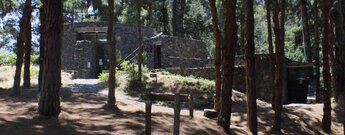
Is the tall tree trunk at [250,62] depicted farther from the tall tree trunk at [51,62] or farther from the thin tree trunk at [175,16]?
the thin tree trunk at [175,16]

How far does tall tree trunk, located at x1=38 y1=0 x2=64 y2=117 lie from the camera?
1009 cm

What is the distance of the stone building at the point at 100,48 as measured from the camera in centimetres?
3138

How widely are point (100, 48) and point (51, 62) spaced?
78.1 ft

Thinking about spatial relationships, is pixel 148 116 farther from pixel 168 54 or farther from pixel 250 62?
pixel 168 54

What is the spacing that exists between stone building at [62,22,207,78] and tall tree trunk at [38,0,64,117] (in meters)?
20.8

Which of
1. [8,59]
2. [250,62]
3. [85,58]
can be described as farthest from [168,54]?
[250,62]

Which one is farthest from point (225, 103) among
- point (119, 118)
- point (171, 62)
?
point (171, 62)

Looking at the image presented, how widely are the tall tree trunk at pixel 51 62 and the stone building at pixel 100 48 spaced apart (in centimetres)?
2083

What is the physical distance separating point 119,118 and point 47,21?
308 centimetres

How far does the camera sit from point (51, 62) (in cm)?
1017

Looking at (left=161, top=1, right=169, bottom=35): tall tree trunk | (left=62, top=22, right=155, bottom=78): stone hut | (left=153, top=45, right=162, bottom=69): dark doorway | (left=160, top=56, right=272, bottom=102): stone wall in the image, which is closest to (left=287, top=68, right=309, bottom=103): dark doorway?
(left=160, top=56, right=272, bottom=102): stone wall

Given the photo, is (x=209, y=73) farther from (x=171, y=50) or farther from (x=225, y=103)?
(x=225, y=103)

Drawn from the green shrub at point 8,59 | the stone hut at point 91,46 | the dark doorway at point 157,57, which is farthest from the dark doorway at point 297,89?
the green shrub at point 8,59

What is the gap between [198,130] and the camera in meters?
10.9
